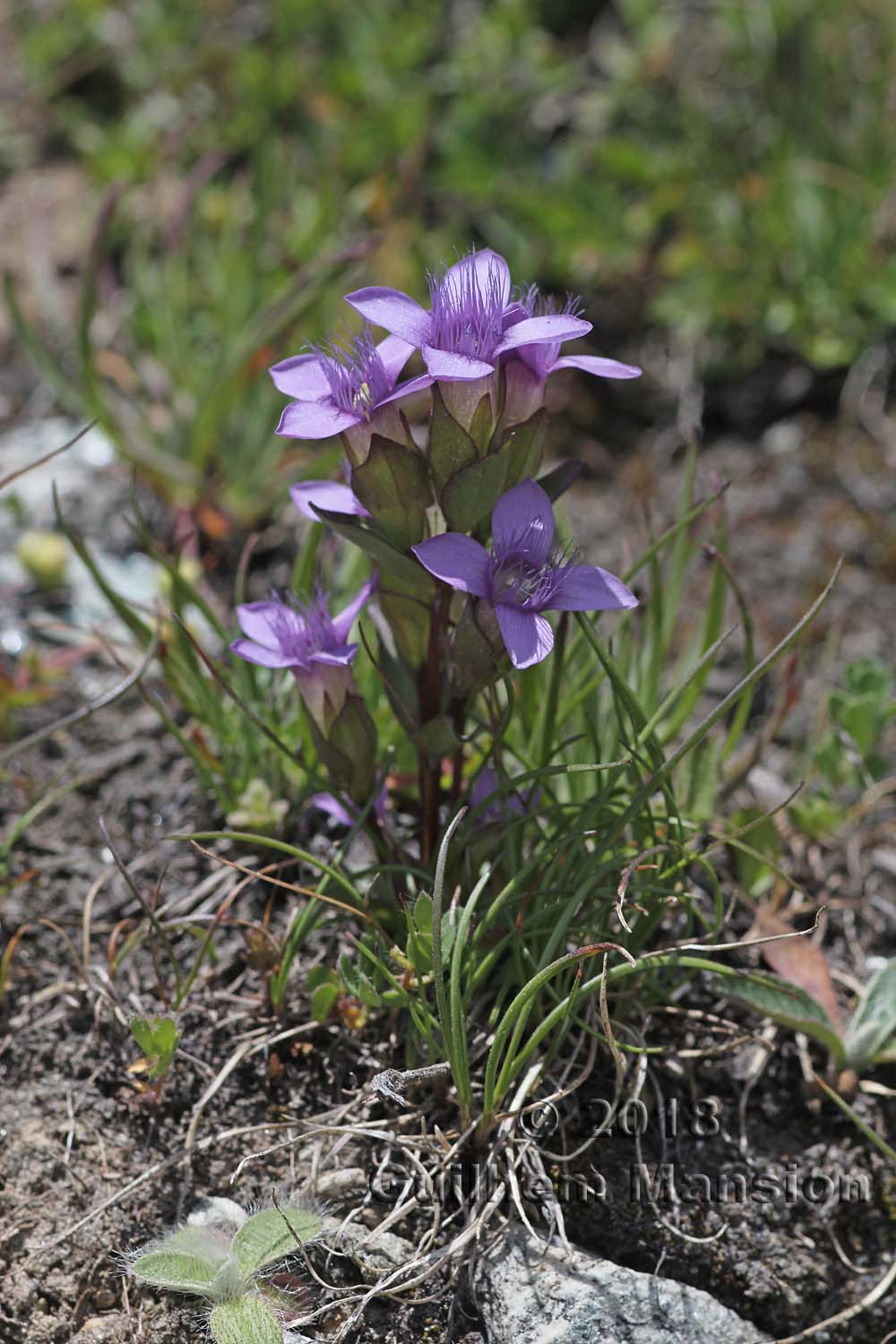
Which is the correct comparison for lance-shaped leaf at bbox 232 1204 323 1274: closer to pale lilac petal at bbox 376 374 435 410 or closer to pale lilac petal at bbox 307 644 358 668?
pale lilac petal at bbox 307 644 358 668

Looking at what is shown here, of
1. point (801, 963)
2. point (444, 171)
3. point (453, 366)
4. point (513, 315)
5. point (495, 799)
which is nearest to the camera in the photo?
point (453, 366)

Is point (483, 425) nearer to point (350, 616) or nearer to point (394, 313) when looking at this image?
point (394, 313)

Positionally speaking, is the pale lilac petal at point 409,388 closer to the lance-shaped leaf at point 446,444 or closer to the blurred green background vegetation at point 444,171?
the lance-shaped leaf at point 446,444

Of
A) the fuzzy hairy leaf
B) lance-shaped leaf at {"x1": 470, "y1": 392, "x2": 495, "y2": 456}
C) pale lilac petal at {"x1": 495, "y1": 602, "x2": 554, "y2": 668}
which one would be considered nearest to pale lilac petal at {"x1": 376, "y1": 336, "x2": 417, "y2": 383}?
lance-shaped leaf at {"x1": 470, "y1": 392, "x2": 495, "y2": 456}

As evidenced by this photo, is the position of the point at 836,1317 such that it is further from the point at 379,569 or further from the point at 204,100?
the point at 204,100

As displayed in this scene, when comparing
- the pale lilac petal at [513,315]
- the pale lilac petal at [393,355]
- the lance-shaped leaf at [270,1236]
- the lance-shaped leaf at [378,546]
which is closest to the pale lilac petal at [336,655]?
the lance-shaped leaf at [378,546]

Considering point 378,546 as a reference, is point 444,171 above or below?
below

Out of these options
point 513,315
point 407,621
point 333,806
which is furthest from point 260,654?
point 513,315
